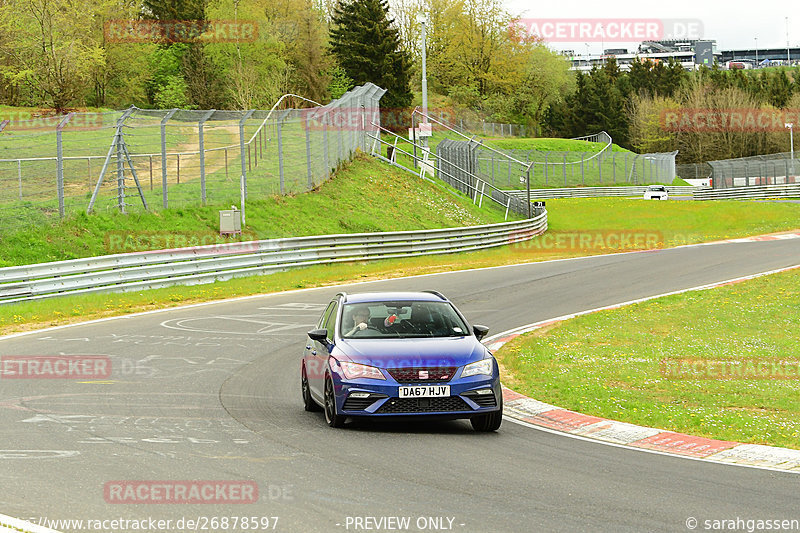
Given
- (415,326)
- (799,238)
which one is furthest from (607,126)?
(415,326)

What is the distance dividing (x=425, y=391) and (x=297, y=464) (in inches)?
73.8

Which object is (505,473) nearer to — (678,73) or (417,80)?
(417,80)

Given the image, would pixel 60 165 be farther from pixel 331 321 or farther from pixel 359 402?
pixel 359 402

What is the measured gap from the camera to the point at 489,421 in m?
9.80

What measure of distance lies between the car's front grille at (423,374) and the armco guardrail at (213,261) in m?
13.6

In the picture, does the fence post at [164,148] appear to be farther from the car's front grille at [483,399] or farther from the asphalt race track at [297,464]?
the car's front grille at [483,399]

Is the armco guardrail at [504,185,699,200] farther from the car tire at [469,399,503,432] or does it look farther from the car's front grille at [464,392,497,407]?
the car's front grille at [464,392,497,407]

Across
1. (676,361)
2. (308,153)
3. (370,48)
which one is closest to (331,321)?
(676,361)

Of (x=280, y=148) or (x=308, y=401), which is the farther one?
(x=280, y=148)

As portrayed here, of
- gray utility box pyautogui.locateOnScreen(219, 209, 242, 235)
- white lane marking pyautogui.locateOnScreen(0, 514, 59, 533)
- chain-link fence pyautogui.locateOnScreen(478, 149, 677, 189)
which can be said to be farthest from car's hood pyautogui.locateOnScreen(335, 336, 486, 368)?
chain-link fence pyautogui.locateOnScreen(478, 149, 677, 189)

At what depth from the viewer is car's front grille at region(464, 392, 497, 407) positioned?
9.61 meters

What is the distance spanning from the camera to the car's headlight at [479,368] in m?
9.68

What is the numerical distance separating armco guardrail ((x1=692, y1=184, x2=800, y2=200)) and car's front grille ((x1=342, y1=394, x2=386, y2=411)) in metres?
72.4

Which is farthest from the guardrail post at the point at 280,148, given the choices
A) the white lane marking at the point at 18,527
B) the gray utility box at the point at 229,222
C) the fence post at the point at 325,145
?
the white lane marking at the point at 18,527
